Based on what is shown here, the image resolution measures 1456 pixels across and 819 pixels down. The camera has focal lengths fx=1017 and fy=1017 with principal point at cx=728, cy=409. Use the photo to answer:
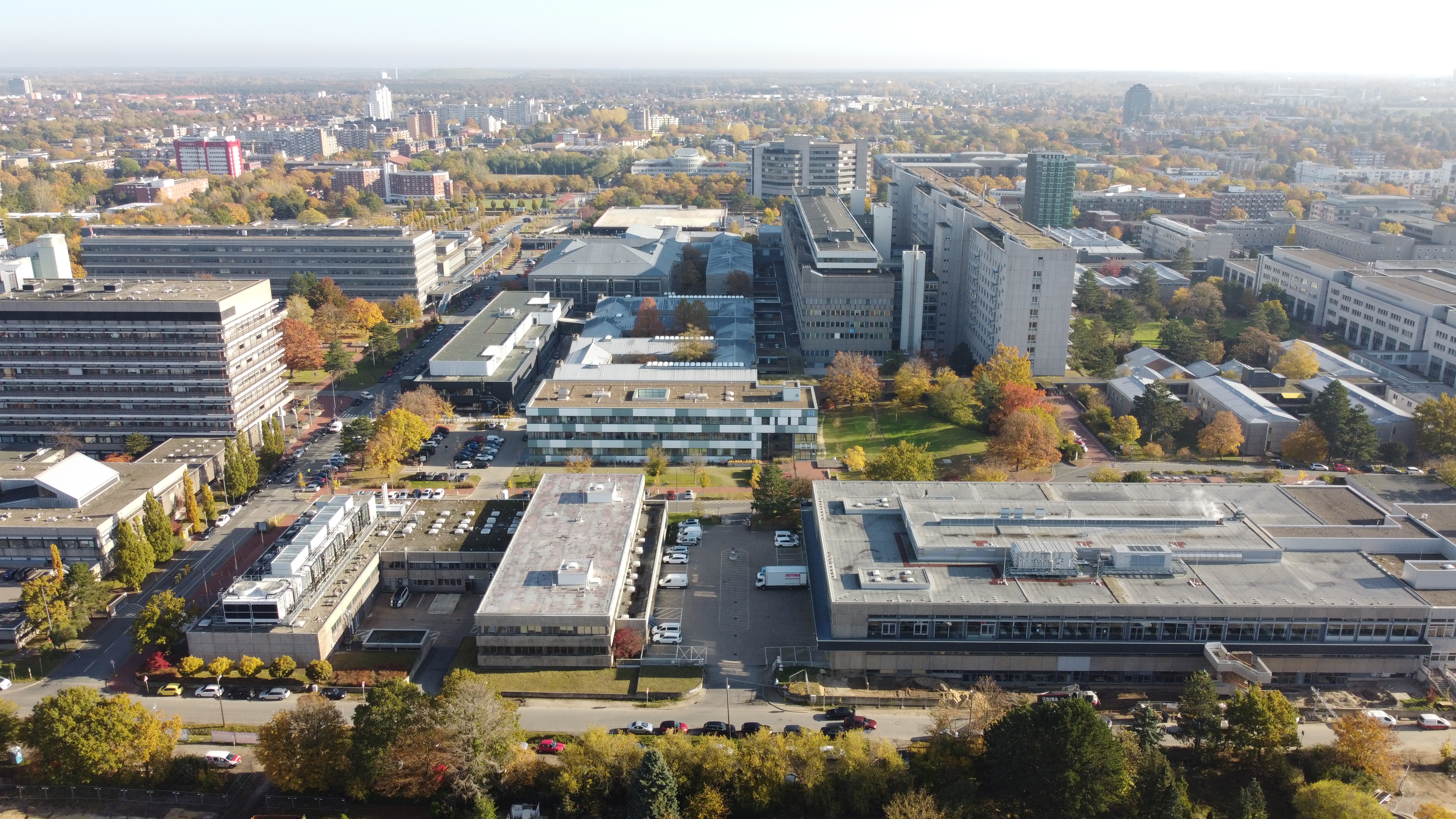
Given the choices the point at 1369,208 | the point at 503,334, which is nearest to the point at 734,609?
the point at 503,334

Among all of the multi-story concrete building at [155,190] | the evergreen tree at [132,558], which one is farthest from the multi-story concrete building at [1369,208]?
the multi-story concrete building at [155,190]

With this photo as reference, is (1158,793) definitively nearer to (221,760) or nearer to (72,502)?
(221,760)

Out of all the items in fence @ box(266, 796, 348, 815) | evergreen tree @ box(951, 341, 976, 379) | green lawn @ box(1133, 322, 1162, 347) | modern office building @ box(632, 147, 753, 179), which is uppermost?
modern office building @ box(632, 147, 753, 179)

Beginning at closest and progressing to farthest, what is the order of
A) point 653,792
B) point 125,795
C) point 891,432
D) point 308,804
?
point 653,792 → point 308,804 → point 125,795 → point 891,432

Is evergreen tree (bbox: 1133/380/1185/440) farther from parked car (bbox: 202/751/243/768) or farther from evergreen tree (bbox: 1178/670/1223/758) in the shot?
parked car (bbox: 202/751/243/768)

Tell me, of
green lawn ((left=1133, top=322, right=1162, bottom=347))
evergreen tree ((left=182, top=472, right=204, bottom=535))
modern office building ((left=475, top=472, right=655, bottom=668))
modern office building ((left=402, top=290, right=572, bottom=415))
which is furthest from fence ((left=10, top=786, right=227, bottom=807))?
green lawn ((left=1133, top=322, right=1162, bottom=347))

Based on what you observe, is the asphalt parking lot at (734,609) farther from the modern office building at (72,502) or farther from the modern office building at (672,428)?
the modern office building at (72,502)

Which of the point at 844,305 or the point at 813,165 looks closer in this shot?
the point at 844,305
